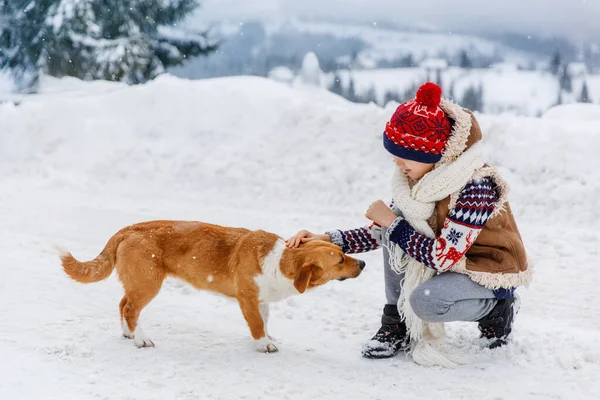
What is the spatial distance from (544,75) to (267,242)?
6.93 metres

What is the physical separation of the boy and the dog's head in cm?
28

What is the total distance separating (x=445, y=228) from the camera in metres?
3.58

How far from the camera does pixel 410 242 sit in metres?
3.66

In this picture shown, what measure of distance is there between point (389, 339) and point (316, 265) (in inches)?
25.1

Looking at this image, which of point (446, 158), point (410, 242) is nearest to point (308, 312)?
point (410, 242)

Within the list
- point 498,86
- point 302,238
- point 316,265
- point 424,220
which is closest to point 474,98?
point 498,86

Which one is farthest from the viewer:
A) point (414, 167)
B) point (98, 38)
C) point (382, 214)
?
point (98, 38)

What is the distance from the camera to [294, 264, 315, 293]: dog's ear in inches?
152

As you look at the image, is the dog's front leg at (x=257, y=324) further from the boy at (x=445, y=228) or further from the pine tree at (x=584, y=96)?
the pine tree at (x=584, y=96)

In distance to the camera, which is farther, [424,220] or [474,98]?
[474,98]

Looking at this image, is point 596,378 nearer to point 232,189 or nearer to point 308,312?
point 308,312

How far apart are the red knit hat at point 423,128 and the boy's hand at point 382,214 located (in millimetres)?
381

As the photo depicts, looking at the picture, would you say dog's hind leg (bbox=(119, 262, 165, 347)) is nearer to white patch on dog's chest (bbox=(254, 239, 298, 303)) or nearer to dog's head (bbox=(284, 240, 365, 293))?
white patch on dog's chest (bbox=(254, 239, 298, 303))

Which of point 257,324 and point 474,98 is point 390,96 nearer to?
point 474,98
